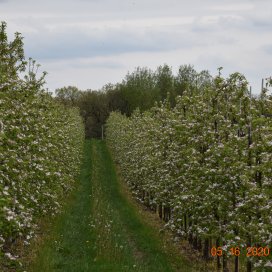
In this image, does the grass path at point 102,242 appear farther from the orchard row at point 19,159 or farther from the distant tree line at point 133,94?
the distant tree line at point 133,94

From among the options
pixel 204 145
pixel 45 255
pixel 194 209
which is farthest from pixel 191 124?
pixel 45 255

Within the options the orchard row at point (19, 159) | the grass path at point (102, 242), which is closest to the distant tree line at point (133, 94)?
the grass path at point (102, 242)

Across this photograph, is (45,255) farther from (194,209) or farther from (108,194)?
(108,194)

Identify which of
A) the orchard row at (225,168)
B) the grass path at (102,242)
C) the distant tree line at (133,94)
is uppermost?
the distant tree line at (133,94)

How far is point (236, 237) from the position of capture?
14.3 meters

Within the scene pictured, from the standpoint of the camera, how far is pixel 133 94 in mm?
110750

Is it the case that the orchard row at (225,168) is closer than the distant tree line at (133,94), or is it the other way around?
the orchard row at (225,168)

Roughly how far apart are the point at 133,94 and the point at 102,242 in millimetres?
89761

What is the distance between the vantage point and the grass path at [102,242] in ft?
60.6

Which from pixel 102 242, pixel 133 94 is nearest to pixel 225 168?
pixel 102 242

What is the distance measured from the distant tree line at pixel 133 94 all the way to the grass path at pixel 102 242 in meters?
72.0

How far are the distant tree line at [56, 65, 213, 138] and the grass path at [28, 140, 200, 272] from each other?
72.0m

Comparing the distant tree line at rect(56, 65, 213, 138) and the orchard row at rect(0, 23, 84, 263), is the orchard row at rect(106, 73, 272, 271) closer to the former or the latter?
the orchard row at rect(0, 23, 84, 263)

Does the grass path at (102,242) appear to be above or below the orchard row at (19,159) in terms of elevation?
below
